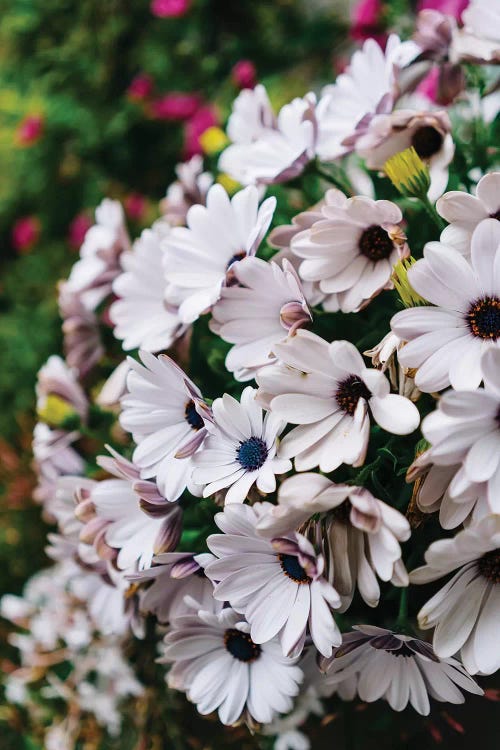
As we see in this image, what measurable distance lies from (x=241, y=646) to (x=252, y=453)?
5.1 inches

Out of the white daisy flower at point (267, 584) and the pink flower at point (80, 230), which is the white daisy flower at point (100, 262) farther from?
the pink flower at point (80, 230)

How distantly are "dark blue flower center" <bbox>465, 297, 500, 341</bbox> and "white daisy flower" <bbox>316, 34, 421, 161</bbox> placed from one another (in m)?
0.16

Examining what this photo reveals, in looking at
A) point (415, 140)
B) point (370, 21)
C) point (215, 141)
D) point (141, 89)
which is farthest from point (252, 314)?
point (141, 89)

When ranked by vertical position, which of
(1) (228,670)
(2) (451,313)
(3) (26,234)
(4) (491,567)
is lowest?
(3) (26,234)

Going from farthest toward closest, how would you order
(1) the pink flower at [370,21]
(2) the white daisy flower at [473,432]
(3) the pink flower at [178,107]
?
(3) the pink flower at [178,107] < (1) the pink flower at [370,21] < (2) the white daisy flower at [473,432]

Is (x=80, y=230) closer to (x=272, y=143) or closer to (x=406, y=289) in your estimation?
(x=272, y=143)

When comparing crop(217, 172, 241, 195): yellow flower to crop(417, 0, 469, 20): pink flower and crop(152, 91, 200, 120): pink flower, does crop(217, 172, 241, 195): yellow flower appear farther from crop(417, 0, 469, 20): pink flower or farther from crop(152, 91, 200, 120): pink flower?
crop(152, 91, 200, 120): pink flower

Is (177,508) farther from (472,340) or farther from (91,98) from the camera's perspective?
(91,98)

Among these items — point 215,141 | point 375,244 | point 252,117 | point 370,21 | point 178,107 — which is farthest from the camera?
point 178,107

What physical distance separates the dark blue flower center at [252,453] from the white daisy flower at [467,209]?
0.14 meters

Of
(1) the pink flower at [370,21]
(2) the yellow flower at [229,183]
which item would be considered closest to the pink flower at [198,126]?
(1) the pink flower at [370,21]

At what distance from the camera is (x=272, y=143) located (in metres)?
0.49

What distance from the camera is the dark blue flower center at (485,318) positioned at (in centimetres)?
33

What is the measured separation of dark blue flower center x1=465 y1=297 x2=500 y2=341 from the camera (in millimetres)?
334
